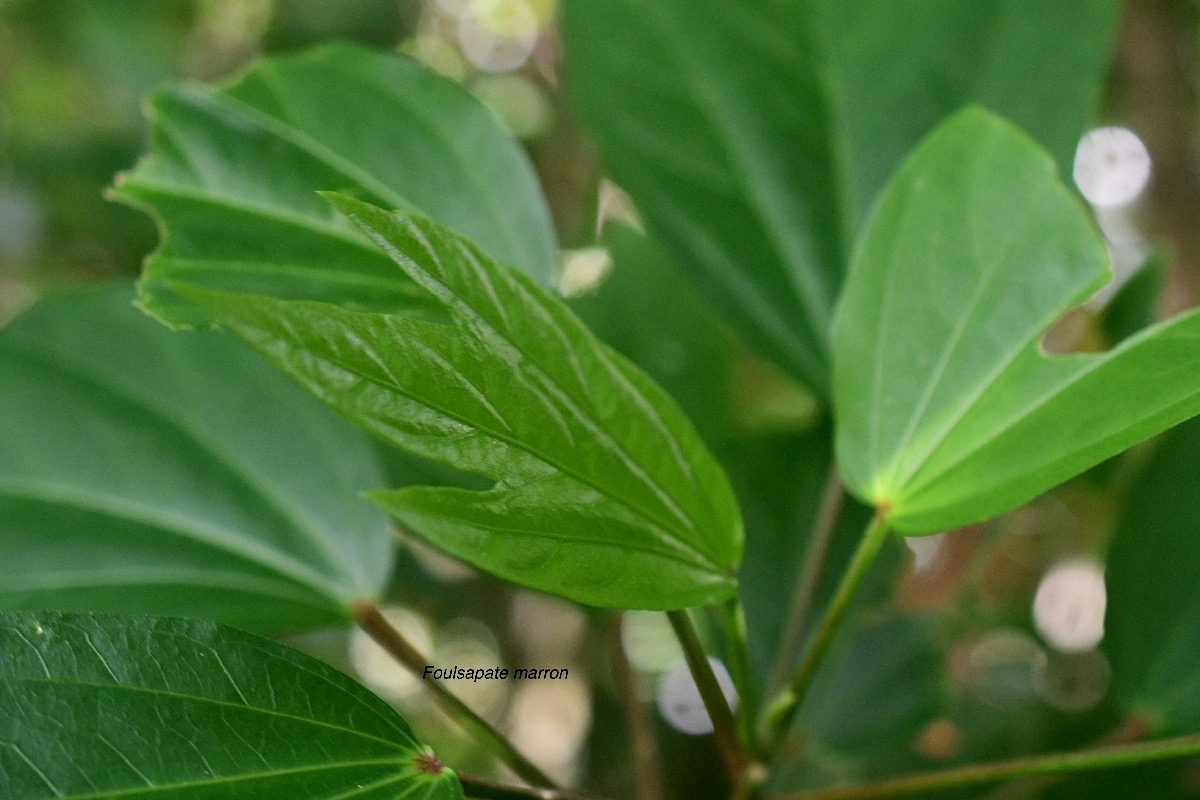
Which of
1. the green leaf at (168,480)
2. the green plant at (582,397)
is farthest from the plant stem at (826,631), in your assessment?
the green leaf at (168,480)

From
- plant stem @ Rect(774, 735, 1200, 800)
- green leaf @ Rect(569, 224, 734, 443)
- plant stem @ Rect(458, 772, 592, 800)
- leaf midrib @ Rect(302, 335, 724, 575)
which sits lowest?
plant stem @ Rect(458, 772, 592, 800)

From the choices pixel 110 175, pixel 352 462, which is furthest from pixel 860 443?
pixel 110 175

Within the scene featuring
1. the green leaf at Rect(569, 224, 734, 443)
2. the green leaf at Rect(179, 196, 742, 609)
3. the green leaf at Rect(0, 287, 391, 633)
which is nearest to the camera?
the green leaf at Rect(179, 196, 742, 609)

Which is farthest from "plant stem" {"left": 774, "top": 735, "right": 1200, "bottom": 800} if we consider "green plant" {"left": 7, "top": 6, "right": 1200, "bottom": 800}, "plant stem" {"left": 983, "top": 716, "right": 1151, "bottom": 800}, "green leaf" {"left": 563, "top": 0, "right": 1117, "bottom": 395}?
"green leaf" {"left": 563, "top": 0, "right": 1117, "bottom": 395}

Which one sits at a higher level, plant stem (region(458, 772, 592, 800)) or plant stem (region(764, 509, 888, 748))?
plant stem (region(764, 509, 888, 748))

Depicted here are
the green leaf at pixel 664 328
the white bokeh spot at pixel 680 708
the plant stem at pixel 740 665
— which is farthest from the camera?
the white bokeh spot at pixel 680 708

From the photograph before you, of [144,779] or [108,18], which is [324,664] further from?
[108,18]

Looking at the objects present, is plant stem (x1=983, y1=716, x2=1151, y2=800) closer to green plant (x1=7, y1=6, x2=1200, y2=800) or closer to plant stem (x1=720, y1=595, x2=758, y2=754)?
green plant (x1=7, y1=6, x2=1200, y2=800)

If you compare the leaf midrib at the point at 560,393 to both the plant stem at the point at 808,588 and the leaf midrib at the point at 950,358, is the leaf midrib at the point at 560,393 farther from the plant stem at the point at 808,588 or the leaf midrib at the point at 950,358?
the plant stem at the point at 808,588

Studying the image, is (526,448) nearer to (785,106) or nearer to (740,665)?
(740,665)
